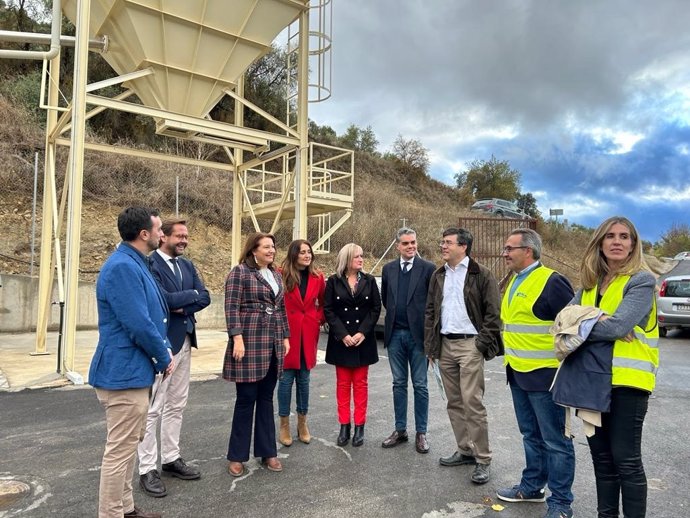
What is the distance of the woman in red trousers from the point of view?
4527 millimetres

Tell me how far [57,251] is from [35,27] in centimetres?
2055

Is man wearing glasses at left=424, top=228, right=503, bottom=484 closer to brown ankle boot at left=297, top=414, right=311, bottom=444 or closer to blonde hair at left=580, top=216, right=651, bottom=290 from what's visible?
blonde hair at left=580, top=216, right=651, bottom=290

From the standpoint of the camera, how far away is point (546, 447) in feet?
10.5

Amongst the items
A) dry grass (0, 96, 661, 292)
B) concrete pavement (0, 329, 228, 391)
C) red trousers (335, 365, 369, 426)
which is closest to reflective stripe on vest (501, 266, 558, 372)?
red trousers (335, 365, 369, 426)

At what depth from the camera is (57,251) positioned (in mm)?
8211

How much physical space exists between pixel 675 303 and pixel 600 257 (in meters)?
11.8

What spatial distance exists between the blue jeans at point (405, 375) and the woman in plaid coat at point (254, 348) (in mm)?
1102

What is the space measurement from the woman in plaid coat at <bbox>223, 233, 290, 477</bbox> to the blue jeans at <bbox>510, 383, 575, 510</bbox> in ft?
6.25

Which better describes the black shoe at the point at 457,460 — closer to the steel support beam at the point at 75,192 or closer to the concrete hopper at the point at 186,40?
the steel support beam at the point at 75,192

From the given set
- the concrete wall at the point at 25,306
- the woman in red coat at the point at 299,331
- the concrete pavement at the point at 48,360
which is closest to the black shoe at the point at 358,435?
the woman in red coat at the point at 299,331

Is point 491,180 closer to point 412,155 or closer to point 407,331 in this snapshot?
point 412,155

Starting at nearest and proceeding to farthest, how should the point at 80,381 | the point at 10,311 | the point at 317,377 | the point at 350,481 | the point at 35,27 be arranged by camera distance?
the point at 350,481, the point at 80,381, the point at 317,377, the point at 10,311, the point at 35,27

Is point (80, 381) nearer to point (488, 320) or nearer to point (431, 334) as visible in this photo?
point (431, 334)

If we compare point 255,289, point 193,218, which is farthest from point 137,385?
point 193,218
